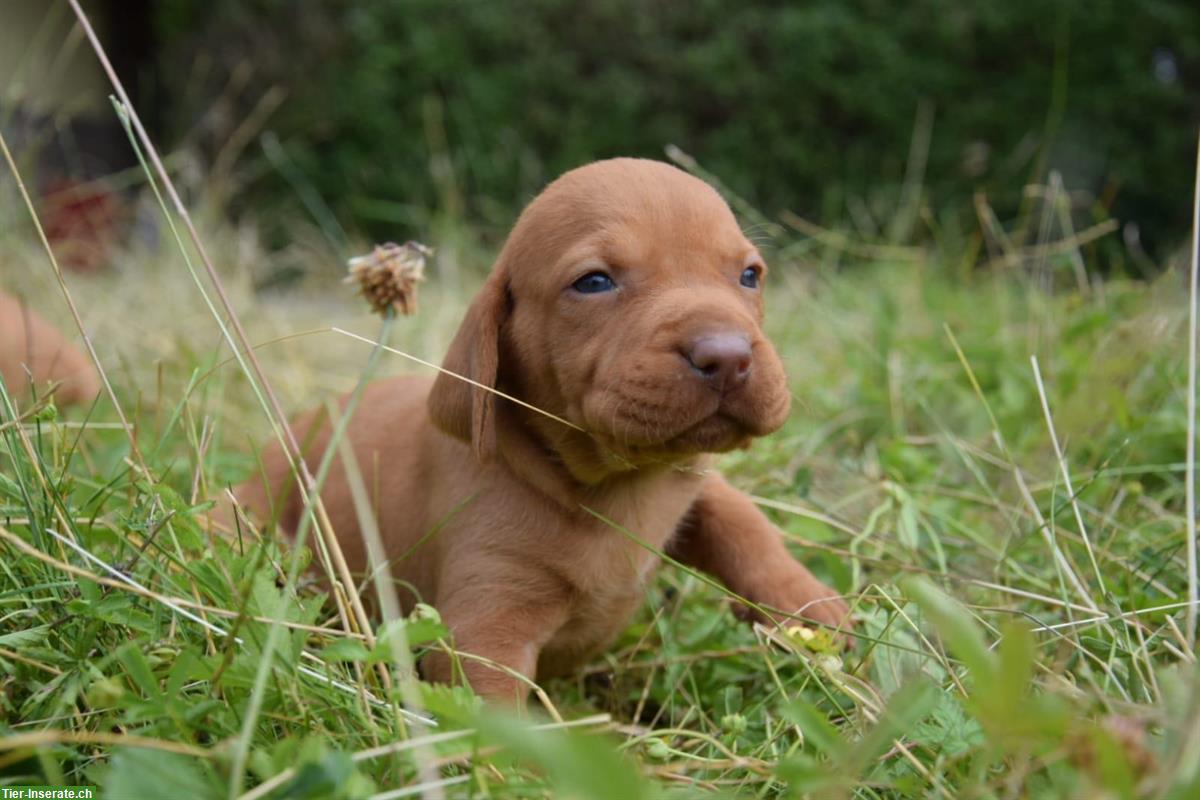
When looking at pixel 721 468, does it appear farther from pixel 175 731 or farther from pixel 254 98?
pixel 254 98

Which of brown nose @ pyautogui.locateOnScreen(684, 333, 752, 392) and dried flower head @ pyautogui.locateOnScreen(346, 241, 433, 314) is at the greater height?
dried flower head @ pyautogui.locateOnScreen(346, 241, 433, 314)

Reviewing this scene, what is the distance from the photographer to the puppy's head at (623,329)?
1927mm

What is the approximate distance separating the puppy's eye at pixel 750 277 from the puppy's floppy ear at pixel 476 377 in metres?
0.54

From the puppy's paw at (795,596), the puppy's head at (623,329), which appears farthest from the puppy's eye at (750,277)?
the puppy's paw at (795,596)

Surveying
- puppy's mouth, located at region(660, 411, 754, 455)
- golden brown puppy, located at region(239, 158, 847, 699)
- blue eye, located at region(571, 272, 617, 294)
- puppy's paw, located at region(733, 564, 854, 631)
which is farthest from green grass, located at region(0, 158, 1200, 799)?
blue eye, located at region(571, 272, 617, 294)

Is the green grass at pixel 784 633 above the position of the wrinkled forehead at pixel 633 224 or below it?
below

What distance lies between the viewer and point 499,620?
2.16 meters

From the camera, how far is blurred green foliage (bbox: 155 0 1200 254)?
8.61 meters

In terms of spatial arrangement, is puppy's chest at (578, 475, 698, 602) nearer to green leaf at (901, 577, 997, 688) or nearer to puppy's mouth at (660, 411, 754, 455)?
puppy's mouth at (660, 411, 754, 455)

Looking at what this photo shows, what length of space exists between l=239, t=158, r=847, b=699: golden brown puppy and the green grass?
0.23 m

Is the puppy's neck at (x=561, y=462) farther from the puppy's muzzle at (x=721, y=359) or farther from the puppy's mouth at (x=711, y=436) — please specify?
the puppy's muzzle at (x=721, y=359)

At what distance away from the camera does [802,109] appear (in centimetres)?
927

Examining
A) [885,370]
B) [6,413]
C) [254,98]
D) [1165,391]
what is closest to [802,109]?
[254,98]

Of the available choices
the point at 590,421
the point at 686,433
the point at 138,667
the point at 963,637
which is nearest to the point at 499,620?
the point at 590,421
